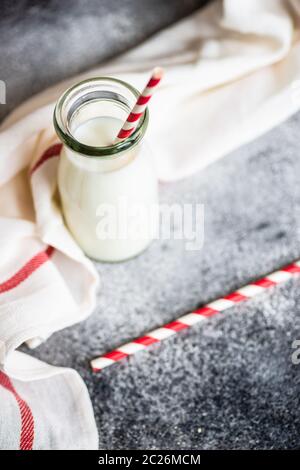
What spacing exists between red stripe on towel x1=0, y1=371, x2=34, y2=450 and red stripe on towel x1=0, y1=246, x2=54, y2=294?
10 centimetres

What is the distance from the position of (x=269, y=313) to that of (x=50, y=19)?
0.45m

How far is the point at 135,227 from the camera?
0.71 metres

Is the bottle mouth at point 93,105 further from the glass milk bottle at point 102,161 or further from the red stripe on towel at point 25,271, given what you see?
the red stripe on towel at point 25,271

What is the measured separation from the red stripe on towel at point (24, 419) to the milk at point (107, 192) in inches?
6.7

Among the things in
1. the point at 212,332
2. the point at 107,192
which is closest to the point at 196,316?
the point at 212,332

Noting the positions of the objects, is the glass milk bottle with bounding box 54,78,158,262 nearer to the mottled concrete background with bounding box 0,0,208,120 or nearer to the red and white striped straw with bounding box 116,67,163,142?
the red and white striped straw with bounding box 116,67,163,142

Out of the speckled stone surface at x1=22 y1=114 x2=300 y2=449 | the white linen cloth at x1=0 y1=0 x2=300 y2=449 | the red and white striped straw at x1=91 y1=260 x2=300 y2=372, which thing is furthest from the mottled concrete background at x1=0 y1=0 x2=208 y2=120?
the red and white striped straw at x1=91 y1=260 x2=300 y2=372

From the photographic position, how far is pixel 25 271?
0.71 metres

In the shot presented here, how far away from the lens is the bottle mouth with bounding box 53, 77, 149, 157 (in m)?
0.60

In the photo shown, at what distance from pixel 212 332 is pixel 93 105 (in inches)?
11.3

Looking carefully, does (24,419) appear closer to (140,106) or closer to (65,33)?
(140,106)

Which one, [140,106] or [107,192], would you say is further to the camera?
[107,192]

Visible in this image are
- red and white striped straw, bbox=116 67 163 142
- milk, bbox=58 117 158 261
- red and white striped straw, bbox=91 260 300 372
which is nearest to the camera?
red and white striped straw, bbox=116 67 163 142

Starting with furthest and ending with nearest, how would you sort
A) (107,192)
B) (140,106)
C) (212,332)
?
1. (212,332)
2. (107,192)
3. (140,106)
